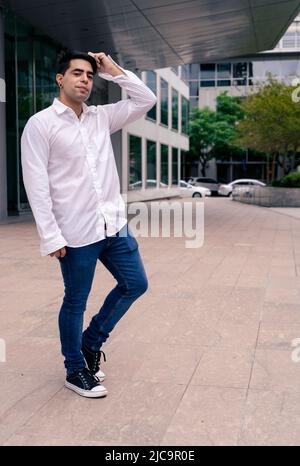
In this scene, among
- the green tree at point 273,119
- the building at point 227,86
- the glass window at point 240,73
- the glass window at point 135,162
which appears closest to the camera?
the green tree at point 273,119

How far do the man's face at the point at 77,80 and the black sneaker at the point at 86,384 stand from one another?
160cm

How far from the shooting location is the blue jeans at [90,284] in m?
3.43

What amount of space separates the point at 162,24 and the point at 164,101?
17.0m

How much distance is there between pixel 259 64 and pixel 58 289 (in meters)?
47.7

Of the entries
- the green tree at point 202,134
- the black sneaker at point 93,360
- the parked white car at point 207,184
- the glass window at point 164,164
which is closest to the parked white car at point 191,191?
the parked white car at point 207,184

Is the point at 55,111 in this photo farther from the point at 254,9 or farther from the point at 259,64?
the point at 259,64

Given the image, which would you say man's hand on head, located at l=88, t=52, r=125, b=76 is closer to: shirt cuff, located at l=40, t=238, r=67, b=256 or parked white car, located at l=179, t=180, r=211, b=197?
shirt cuff, located at l=40, t=238, r=67, b=256

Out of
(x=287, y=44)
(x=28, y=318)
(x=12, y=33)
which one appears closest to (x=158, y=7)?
(x=12, y=33)

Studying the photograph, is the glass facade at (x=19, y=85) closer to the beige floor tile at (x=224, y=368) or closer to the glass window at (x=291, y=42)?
the beige floor tile at (x=224, y=368)

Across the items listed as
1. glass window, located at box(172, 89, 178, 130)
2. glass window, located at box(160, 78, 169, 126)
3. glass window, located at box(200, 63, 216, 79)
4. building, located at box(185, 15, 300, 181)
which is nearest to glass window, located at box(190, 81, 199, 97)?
building, located at box(185, 15, 300, 181)

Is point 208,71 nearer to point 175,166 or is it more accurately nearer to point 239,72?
point 239,72

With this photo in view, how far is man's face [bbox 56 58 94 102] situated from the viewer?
340 cm

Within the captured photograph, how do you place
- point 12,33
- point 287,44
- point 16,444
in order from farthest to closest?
point 287,44, point 12,33, point 16,444

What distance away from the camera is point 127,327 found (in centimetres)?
513
